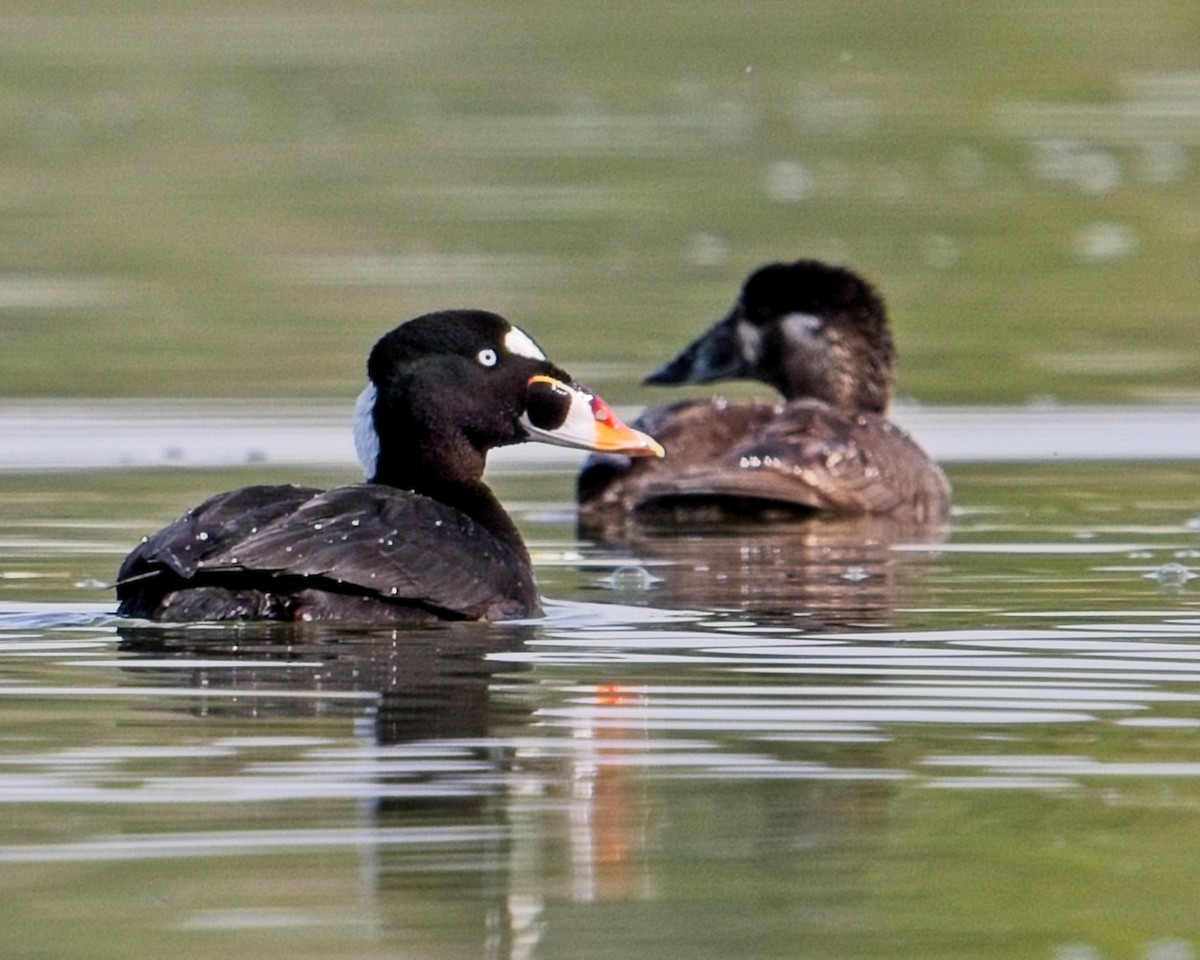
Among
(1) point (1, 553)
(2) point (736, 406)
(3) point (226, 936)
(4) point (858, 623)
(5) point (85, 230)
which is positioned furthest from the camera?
(5) point (85, 230)

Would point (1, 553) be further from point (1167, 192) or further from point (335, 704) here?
point (1167, 192)

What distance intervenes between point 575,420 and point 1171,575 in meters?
2.12

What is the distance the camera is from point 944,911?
641 centimetres

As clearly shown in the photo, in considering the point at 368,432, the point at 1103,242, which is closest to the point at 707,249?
the point at 1103,242

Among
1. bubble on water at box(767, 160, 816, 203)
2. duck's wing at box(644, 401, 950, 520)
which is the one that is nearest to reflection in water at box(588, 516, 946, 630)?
duck's wing at box(644, 401, 950, 520)

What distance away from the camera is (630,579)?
1192cm

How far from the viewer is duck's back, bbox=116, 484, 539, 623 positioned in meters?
9.94

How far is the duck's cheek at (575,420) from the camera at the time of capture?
37.8 ft

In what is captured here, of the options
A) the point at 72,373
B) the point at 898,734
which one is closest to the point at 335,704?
the point at 898,734

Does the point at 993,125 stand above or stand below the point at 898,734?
above

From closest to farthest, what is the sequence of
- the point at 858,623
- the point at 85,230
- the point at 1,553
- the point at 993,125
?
the point at 858,623 < the point at 1,553 < the point at 85,230 < the point at 993,125

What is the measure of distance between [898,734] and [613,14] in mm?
33276

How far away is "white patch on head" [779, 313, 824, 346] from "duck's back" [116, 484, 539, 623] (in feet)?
20.4

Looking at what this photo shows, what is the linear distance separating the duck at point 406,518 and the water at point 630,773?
0.50 feet
